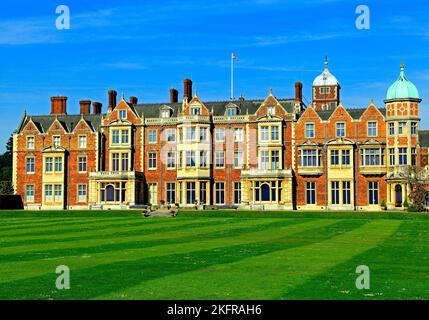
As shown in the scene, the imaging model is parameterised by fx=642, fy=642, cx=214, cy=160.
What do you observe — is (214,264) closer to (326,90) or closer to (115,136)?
(115,136)

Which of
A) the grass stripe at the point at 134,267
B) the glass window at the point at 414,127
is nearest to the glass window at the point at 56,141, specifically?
the glass window at the point at 414,127

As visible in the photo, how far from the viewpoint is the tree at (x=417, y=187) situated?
5424cm

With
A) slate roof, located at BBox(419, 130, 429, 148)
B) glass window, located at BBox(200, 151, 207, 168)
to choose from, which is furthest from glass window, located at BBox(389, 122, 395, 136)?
glass window, located at BBox(200, 151, 207, 168)

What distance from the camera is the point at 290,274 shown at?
15.4 metres

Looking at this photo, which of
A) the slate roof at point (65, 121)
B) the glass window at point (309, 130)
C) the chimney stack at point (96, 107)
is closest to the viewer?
the glass window at point (309, 130)

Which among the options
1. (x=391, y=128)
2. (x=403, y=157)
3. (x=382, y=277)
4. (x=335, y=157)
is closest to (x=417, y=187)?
(x=403, y=157)

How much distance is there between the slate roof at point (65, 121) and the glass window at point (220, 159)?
46.3 feet

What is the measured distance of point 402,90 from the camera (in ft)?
192

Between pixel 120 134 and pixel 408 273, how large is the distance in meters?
54.0

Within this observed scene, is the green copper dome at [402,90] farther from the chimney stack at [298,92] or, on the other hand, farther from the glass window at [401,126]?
the chimney stack at [298,92]

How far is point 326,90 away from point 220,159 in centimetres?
3039

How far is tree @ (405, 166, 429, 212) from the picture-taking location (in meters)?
54.2

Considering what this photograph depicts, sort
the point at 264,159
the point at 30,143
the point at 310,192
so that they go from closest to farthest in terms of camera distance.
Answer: the point at 310,192, the point at 264,159, the point at 30,143
